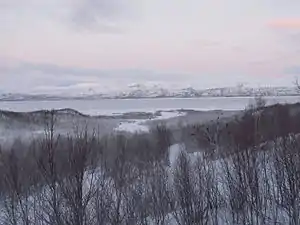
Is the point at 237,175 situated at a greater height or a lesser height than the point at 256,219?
greater

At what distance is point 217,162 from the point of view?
1648 cm

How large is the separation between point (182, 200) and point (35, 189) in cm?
332

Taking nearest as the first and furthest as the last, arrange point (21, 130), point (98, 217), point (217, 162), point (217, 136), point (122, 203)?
point (98, 217) < point (122, 203) < point (217, 162) < point (217, 136) < point (21, 130)

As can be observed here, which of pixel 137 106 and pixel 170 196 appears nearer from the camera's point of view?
pixel 170 196

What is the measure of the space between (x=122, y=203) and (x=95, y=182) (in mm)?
1064

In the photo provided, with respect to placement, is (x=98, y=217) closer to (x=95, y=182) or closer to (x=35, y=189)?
(x=95, y=182)

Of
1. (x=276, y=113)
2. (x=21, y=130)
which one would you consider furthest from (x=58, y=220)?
(x=21, y=130)

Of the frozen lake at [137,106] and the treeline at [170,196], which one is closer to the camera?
the treeline at [170,196]

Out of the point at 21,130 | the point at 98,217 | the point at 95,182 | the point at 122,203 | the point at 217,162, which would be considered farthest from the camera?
the point at 21,130

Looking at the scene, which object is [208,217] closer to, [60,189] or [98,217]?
[98,217]

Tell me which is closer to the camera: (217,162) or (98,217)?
(98,217)

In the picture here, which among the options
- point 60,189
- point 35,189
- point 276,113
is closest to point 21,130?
point 276,113

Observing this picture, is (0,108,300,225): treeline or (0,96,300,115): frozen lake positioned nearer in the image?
(0,108,300,225): treeline

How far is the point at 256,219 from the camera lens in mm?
11344
